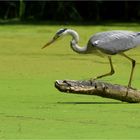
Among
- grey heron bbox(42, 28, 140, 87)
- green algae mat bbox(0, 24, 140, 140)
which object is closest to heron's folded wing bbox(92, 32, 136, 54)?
grey heron bbox(42, 28, 140, 87)

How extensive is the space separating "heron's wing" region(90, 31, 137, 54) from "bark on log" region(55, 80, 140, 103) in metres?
0.60

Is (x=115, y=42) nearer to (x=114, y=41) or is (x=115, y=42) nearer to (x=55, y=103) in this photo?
(x=114, y=41)

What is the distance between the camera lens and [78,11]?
24.0 m

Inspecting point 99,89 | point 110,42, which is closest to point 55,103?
point 99,89

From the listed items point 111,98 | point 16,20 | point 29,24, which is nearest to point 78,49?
point 111,98

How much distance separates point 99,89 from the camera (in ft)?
24.9

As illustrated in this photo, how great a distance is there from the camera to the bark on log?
7.53m

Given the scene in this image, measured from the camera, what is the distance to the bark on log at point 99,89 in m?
7.53

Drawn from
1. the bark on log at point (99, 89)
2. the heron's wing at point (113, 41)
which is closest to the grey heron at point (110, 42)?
the heron's wing at point (113, 41)

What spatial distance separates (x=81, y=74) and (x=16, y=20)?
12.8m

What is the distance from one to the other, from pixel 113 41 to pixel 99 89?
78cm

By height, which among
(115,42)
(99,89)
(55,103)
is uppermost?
(115,42)

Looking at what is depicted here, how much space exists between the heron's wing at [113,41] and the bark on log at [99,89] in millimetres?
598

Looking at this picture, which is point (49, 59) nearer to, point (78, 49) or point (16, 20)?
point (78, 49)
